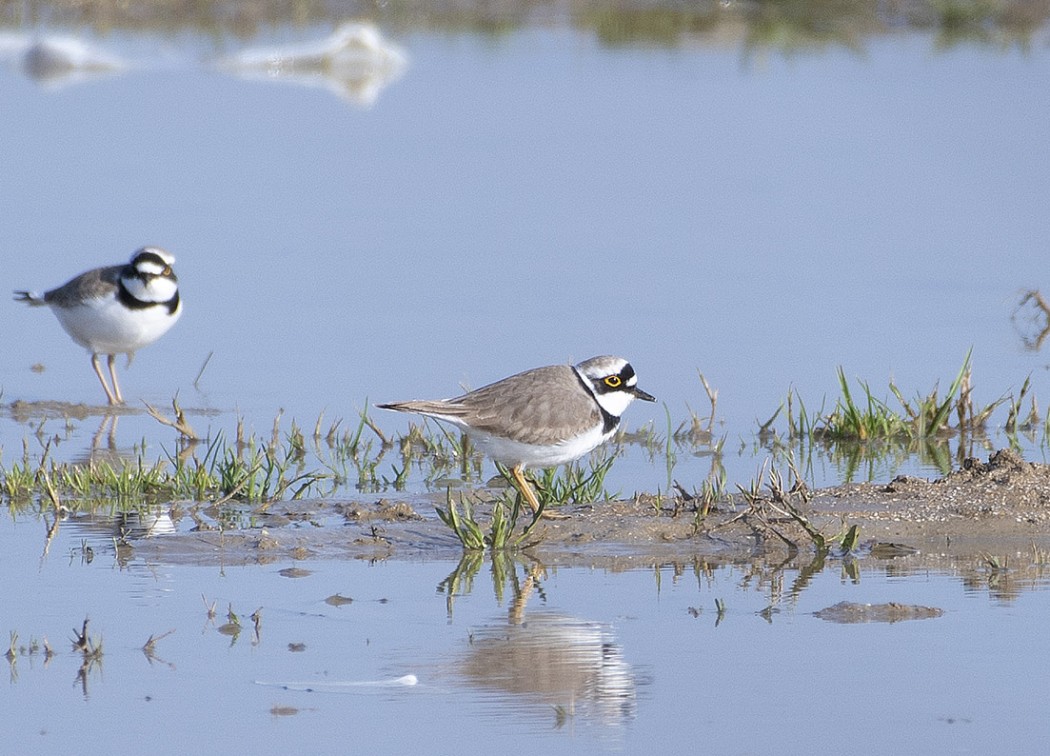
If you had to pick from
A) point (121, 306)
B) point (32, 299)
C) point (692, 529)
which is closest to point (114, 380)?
point (121, 306)

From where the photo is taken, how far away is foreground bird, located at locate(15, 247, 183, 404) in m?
10.8

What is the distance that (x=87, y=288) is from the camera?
10922 millimetres

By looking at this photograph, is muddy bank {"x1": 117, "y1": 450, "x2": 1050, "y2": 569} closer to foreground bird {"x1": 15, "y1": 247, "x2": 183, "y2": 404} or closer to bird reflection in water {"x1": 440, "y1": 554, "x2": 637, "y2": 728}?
bird reflection in water {"x1": 440, "y1": 554, "x2": 637, "y2": 728}

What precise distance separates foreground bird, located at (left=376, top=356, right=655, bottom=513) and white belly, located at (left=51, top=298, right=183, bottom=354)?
3.37m

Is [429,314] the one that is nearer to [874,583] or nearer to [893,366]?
[893,366]

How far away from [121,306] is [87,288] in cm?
33

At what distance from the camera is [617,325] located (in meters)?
11.7

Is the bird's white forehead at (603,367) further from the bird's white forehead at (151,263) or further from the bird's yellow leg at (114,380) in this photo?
the bird's white forehead at (151,263)

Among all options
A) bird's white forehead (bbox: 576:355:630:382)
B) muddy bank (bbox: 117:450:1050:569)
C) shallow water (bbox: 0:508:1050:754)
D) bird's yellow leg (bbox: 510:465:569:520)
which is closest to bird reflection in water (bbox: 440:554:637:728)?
shallow water (bbox: 0:508:1050:754)

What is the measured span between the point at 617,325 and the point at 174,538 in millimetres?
4999

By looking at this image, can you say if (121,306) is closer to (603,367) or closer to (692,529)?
(603,367)

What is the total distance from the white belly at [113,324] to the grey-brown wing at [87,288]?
50mm

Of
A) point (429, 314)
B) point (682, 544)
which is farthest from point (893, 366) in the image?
point (682, 544)

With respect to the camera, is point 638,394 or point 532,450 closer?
point 532,450
